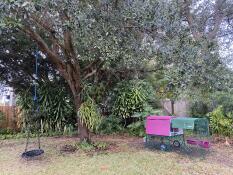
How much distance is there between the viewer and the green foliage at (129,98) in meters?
9.28

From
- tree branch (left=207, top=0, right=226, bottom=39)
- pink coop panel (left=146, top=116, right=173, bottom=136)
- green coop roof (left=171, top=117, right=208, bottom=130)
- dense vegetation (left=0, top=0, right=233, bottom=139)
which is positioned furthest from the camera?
tree branch (left=207, top=0, right=226, bottom=39)

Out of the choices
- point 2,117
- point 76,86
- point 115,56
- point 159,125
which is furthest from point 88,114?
point 2,117

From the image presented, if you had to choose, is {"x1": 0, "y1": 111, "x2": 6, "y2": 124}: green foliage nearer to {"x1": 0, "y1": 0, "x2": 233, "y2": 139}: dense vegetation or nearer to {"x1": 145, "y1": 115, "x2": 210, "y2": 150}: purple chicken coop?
{"x1": 0, "y1": 0, "x2": 233, "y2": 139}: dense vegetation

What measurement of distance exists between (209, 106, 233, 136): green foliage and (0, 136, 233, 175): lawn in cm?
129

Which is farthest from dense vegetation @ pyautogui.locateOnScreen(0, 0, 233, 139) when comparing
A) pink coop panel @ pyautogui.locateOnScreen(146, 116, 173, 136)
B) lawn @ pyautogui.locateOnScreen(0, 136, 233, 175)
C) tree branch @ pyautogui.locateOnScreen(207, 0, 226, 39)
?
lawn @ pyautogui.locateOnScreen(0, 136, 233, 175)

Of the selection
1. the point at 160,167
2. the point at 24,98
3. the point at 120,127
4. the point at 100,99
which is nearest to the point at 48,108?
the point at 24,98

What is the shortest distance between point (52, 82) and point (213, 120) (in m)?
5.65

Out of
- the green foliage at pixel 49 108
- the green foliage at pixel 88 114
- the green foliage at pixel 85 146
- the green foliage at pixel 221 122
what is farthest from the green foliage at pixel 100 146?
the green foliage at pixel 221 122

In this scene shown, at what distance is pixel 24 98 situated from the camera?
9.55 meters

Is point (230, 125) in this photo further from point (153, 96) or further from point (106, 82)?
point (106, 82)

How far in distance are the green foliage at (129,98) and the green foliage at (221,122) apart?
232 centimetres

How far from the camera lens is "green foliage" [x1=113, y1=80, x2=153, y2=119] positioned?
9281 mm

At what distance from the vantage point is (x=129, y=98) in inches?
368

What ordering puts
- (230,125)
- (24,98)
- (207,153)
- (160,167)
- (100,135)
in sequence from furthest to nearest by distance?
1. (24,98)
2. (100,135)
3. (230,125)
4. (207,153)
5. (160,167)
